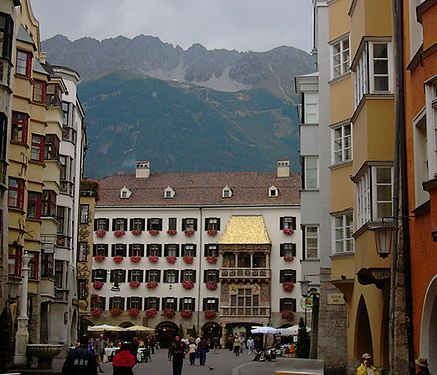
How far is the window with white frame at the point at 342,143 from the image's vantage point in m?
27.6

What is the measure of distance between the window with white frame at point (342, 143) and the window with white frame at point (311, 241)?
9.49 m

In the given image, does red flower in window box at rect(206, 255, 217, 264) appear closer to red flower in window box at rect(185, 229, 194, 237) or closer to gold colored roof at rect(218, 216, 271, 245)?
gold colored roof at rect(218, 216, 271, 245)

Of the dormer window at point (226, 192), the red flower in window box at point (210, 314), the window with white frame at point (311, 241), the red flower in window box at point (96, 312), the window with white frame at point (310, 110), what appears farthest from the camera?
the dormer window at point (226, 192)

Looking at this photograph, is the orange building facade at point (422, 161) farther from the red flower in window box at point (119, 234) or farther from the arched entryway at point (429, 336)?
the red flower in window box at point (119, 234)

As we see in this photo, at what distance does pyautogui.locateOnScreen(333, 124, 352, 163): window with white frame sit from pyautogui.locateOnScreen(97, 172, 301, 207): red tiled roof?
62057 millimetres

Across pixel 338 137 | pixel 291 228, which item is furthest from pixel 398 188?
pixel 291 228

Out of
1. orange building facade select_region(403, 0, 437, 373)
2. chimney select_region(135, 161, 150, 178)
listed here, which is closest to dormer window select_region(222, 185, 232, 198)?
chimney select_region(135, 161, 150, 178)

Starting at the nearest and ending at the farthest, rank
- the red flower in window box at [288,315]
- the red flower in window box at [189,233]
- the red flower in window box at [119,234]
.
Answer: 1. the red flower in window box at [288,315]
2. the red flower in window box at [189,233]
3. the red flower in window box at [119,234]

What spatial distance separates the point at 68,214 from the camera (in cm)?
4875

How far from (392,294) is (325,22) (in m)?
19.0

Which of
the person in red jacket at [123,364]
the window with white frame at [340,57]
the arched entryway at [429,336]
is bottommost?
the person in red jacket at [123,364]

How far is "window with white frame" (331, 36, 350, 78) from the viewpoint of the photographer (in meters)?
28.2

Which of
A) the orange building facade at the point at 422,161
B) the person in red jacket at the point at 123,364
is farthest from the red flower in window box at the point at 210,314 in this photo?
the orange building facade at the point at 422,161

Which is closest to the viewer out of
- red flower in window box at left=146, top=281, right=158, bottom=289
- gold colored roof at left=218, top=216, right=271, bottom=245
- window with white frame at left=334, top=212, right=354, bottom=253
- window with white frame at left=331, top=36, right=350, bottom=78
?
window with white frame at left=334, top=212, right=354, bottom=253
